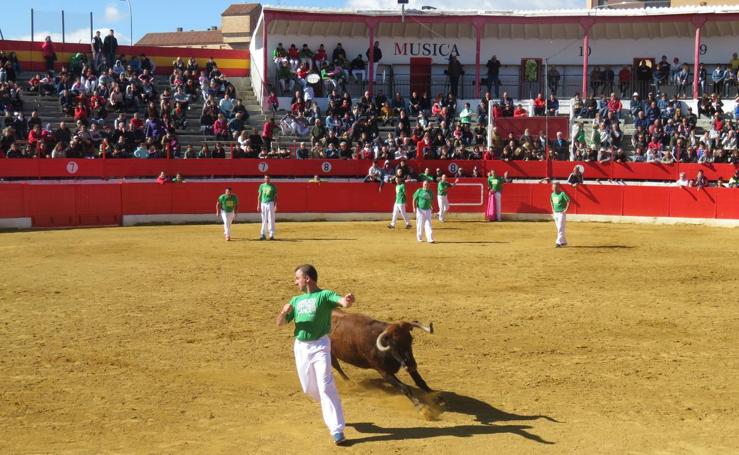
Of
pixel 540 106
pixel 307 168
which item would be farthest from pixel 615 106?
pixel 307 168

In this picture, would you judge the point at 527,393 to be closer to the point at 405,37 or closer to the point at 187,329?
the point at 187,329

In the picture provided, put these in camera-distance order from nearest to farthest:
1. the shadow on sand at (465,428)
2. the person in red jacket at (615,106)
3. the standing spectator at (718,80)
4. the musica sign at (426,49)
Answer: the shadow on sand at (465,428), the person in red jacket at (615,106), the standing spectator at (718,80), the musica sign at (426,49)

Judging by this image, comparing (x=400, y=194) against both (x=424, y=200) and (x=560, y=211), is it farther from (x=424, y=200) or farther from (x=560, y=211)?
(x=560, y=211)

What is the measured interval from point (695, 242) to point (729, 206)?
233 inches

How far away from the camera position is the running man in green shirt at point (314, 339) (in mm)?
8758

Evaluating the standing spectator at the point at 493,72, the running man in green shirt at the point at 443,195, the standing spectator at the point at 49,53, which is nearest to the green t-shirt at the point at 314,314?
the running man in green shirt at the point at 443,195

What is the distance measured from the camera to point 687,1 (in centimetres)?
6353

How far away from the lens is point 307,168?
107 feet

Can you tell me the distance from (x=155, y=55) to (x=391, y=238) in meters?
19.4

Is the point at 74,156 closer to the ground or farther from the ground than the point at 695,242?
farther from the ground

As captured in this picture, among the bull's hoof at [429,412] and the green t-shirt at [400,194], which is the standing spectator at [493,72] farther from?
the bull's hoof at [429,412]

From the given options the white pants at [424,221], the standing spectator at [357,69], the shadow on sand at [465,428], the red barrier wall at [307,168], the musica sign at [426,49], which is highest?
the musica sign at [426,49]

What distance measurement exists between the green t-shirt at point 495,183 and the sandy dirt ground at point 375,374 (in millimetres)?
8482

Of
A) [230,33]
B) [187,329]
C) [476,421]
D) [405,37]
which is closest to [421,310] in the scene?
[187,329]
